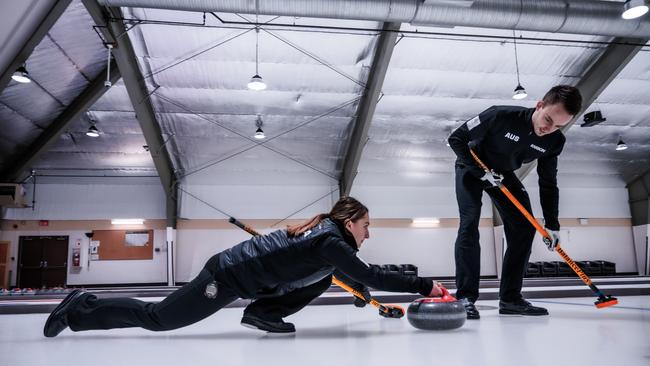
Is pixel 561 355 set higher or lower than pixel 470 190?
lower

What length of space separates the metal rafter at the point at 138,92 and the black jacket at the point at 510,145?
6.51 m

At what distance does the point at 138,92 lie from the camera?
8844 mm

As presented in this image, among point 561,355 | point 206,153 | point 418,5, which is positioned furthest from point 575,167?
point 561,355

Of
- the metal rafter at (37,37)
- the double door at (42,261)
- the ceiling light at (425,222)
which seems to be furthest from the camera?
the ceiling light at (425,222)

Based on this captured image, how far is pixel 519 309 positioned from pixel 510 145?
0.90 metres

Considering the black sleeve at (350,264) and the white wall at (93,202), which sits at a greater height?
the white wall at (93,202)

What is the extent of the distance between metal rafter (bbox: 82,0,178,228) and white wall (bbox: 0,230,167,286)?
4.92 feet

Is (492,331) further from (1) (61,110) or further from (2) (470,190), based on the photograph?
(1) (61,110)

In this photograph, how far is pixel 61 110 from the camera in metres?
9.91

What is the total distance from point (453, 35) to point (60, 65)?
25.1ft

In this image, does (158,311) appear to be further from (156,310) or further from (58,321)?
(58,321)

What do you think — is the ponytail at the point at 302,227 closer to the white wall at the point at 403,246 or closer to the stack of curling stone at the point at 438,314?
the stack of curling stone at the point at 438,314

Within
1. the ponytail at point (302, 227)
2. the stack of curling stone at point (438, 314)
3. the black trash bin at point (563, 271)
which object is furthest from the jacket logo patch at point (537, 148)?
the black trash bin at point (563, 271)

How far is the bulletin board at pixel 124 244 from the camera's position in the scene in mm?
12164
